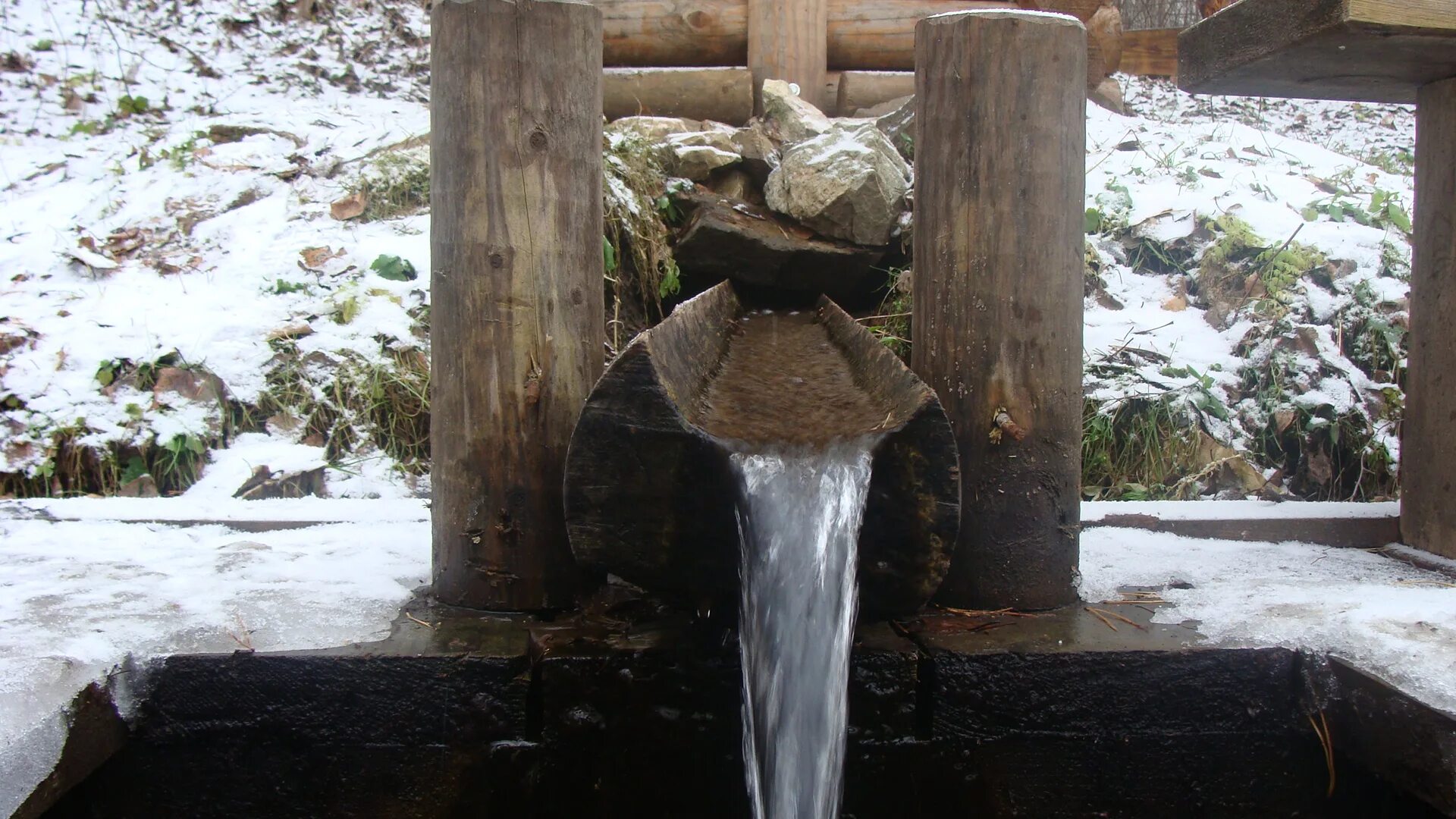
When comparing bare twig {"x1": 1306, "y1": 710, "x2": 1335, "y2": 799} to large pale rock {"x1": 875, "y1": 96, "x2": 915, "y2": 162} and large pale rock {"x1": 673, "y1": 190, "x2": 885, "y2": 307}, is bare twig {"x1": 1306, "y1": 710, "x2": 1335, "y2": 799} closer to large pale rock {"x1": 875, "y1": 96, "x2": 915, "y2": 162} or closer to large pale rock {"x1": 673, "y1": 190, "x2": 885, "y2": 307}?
large pale rock {"x1": 673, "y1": 190, "x2": 885, "y2": 307}

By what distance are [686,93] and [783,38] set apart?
2.14 feet

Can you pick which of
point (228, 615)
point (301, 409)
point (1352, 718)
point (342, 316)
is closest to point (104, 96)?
point (342, 316)

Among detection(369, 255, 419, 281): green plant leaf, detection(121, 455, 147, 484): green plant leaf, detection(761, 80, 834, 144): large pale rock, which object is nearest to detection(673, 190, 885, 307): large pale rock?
detection(761, 80, 834, 144): large pale rock

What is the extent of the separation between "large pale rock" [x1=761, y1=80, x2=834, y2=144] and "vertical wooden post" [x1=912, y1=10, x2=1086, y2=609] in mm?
3045

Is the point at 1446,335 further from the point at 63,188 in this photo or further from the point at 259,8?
the point at 259,8

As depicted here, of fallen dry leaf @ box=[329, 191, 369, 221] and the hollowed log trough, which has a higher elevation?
fallen dry leaf @ box=[329, 191, 369, 221]

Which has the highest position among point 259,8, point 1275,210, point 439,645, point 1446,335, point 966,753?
point 259,8

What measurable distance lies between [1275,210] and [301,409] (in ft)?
16.1

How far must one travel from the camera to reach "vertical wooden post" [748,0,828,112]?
19.1 ft

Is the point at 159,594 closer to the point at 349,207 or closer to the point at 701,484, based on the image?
the point at 701,484

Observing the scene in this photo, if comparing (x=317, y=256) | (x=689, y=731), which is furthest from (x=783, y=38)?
(x=689, y=731)

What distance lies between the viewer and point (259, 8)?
8.09m

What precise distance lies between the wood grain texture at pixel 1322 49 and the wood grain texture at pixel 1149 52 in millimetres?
5548

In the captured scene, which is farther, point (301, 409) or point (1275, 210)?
point (1275, 210)
